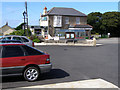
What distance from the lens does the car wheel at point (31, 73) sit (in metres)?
6.79

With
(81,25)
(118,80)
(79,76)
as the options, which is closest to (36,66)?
(79,76)

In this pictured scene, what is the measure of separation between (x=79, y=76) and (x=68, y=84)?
1.45 metres

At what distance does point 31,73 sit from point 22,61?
2.15ft

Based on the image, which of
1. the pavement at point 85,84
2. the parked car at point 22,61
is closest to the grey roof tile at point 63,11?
the parked car at point 22,61

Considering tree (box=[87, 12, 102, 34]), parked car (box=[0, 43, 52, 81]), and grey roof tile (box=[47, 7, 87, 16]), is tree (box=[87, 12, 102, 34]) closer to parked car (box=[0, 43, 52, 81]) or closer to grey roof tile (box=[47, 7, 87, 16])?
grey roof tile (box=[47, 7, 87, 16])

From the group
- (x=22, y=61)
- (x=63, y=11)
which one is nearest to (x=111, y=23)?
(x=63, y=11)

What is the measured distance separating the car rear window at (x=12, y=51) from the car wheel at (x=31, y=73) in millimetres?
724

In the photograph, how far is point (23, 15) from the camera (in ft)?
108

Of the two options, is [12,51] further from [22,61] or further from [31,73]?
[31,73]

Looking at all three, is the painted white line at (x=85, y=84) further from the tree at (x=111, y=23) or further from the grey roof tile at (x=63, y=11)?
the tree at (x=111, y=23)

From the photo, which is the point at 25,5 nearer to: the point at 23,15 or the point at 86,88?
the point at 23,15

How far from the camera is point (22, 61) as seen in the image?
21.8 feet

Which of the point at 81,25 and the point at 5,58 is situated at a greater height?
the point at 81,25

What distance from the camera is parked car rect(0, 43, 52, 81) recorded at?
643 cm
